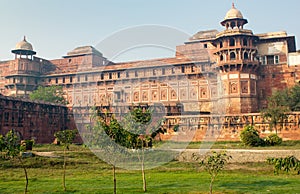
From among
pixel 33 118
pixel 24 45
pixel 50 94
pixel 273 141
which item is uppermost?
pixel 24 45

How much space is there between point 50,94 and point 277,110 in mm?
32095

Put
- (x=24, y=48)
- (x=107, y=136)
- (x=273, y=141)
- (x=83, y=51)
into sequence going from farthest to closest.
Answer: (x=83, y=51)
(x=24, y=48)
(x=273, y=141)
(x=107, y=136)

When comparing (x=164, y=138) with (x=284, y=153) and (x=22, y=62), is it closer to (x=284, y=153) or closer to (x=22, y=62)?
(x=284, y=153)

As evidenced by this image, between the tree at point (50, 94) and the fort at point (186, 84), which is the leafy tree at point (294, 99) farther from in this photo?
the tree at point (50, 94)

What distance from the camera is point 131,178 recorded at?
1822 cm

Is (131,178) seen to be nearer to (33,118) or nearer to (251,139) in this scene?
(251,139)

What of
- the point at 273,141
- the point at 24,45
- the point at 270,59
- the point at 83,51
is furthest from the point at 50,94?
the point at 273,141

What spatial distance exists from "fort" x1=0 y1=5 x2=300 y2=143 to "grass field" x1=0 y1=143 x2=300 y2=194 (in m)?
14.4

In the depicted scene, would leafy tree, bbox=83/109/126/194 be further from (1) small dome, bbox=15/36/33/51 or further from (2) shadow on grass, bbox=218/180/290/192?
(1) small dome, bbox=15/36/33/51

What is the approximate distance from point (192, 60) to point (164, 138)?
42.2 feet

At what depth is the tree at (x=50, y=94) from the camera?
1942 inches

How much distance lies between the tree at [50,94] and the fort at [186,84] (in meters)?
1.98

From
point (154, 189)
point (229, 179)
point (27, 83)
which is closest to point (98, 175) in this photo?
point (154, 189)

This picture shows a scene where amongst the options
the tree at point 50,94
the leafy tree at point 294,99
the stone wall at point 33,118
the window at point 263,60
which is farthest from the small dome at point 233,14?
the tree at point 50,94
